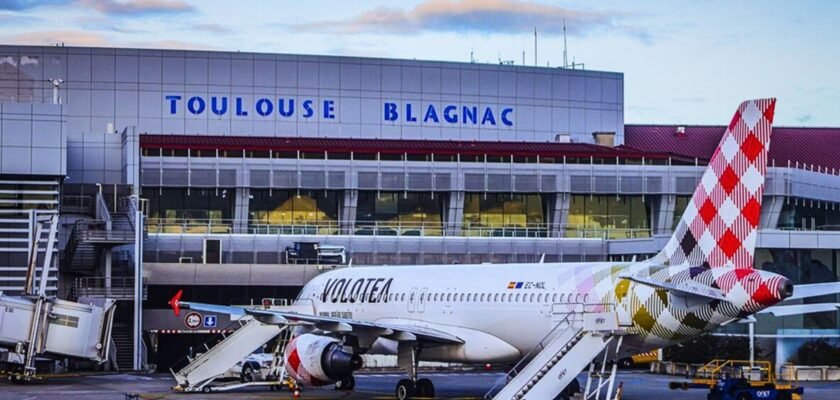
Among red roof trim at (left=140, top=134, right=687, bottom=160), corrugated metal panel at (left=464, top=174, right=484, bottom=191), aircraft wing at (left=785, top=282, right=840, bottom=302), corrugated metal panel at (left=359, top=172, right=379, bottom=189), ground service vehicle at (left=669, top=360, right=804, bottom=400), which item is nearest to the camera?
ground service vehicle at (left=669, top=360, right=804, bottom=400)

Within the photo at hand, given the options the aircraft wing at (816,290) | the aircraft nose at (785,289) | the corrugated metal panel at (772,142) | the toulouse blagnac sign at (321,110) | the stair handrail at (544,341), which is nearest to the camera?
the aircraft nose at (785,289)

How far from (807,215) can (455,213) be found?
18700 mm

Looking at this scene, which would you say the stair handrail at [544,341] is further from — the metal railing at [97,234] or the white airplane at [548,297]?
the metal railing at [97,234]

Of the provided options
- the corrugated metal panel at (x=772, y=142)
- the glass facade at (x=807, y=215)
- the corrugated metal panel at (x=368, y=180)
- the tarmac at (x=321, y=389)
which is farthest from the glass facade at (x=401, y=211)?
the tarmac at (x=321, y=389)

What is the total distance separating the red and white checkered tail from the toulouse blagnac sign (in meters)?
51.2

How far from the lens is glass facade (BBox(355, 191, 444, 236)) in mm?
74938

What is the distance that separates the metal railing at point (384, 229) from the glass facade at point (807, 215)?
6945 mm

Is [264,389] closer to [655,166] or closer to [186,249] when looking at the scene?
[186,249]

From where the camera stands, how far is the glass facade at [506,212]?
76062 millimetres

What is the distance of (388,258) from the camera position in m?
70.9

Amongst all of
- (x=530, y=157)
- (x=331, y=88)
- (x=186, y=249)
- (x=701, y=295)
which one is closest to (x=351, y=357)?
(x=701, y=295)

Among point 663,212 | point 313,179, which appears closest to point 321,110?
point 313,179

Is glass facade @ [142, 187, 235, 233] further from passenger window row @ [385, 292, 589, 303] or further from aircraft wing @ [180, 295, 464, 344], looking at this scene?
aircraft wing @ [180, 295, 464, 344]

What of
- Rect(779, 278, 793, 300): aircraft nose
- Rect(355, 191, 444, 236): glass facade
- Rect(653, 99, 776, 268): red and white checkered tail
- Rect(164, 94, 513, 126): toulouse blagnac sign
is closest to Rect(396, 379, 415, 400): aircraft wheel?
Rect(653, 99, 776, 268): red and white checkered tail
